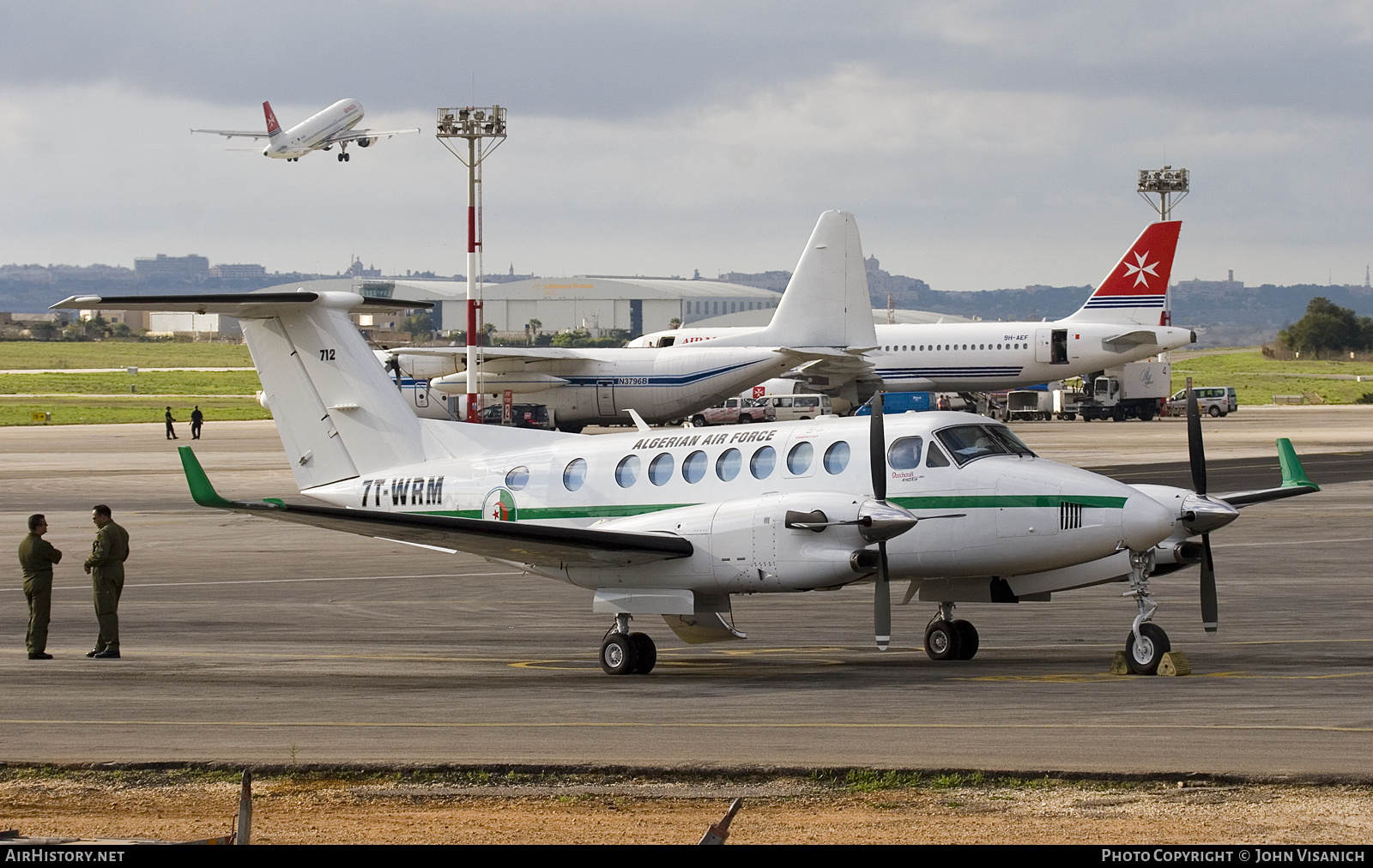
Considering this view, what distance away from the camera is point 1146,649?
1517 centimetres

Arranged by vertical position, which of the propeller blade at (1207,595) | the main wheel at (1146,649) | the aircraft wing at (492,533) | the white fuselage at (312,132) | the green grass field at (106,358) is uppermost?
the white fuselage at (312,132)

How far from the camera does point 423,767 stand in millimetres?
11320

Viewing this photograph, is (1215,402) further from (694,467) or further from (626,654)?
(626,654)

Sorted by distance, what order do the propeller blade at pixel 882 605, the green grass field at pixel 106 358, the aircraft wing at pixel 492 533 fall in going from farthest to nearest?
the green grass field at pixel 106 358, the aircraft wing at pixel 492 533, the propeller blade at pixel 882 605

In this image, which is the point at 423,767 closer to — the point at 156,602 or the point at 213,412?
the point at 156,602

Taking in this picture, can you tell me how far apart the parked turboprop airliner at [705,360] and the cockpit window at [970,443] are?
42203mm

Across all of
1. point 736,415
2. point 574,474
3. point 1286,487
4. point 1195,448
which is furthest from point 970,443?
point 736,415

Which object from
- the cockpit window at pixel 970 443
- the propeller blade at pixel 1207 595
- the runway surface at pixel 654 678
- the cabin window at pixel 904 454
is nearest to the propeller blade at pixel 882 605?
the runway surface at pixel 654 678

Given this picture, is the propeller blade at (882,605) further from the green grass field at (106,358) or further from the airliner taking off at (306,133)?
the green grass field at (106,358)

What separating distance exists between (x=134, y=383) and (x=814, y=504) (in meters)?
124

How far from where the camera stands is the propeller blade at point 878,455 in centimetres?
1591

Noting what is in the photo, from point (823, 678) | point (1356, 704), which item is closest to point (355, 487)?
point (823, 678)

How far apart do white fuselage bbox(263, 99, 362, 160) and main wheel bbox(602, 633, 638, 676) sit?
9184 centimetres

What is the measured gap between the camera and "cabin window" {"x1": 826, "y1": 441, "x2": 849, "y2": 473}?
1666cm
